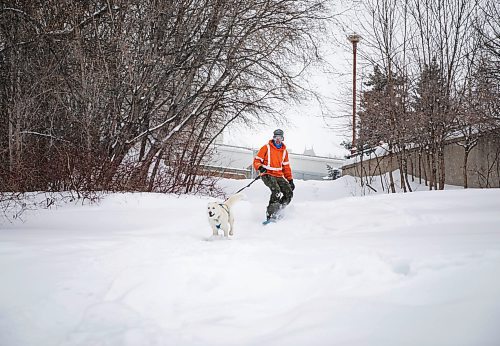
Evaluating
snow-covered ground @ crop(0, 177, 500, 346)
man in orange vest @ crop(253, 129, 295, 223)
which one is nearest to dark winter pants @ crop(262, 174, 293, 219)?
man in orange vest @ crop(253, 129, 295, 223)

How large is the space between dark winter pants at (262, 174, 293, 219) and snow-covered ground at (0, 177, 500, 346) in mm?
2771

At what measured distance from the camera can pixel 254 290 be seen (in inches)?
123

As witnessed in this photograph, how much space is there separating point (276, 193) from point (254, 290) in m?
4.48

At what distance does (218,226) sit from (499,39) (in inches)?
407

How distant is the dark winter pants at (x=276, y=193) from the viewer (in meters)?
7.52

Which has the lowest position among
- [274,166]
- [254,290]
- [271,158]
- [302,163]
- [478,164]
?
[254,290]

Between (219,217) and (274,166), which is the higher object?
(274,166)

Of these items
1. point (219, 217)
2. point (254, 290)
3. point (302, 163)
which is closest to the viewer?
point (254, 290)

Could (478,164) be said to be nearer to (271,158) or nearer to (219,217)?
(271,158)

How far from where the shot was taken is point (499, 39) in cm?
1082

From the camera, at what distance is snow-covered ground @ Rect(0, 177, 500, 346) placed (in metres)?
2.37

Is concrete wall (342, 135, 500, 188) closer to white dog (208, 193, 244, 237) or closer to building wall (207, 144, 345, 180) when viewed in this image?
white dog (208, 193, 244, 237)

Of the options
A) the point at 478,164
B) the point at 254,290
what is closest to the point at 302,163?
the point at 478,164

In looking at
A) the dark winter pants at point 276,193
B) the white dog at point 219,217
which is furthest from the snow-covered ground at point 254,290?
the dark winter pants at point 276,193
